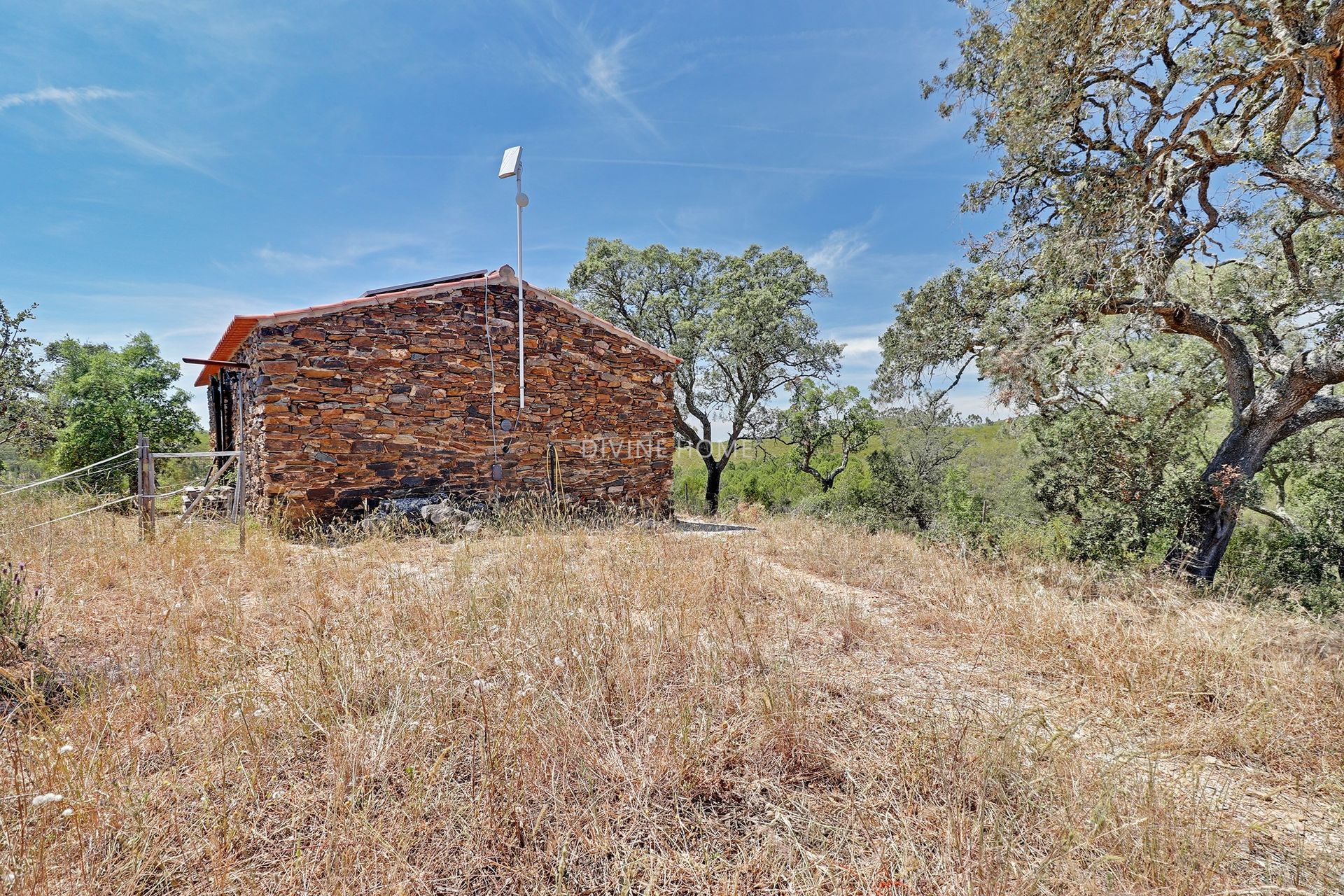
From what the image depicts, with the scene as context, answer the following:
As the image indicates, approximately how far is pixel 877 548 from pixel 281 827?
7.01 metres

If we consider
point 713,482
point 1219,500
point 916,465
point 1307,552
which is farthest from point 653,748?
point 713,482

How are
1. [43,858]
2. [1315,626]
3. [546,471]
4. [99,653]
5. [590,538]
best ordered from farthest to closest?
1. [546,471]
2. [590,538]
3. [1315,626]
4. [99,653]
5. [43,858]

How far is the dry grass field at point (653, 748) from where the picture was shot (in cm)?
168

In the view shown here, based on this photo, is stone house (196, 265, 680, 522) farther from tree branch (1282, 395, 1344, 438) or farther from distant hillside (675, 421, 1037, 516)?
tree branch (1282, 395, 1344, 438)

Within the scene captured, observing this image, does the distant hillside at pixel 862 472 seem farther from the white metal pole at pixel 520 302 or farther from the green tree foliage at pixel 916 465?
the white metal pole at pixel 520 302

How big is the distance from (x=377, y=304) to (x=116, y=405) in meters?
13.8

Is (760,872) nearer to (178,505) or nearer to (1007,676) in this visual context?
(1007,676)

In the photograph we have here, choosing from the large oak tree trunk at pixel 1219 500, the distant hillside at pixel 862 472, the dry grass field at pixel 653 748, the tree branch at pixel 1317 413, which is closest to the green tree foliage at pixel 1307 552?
the large oak tree trunk at pixel 1219 500

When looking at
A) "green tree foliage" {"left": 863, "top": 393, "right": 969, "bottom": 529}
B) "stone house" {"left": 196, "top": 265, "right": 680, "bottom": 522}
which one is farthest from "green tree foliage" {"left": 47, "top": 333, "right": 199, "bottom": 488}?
"green tree foliage" {"left": 863, "top": 393, "right": 969, "bottom": 529}

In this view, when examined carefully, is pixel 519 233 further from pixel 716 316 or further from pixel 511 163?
pixel 716 316

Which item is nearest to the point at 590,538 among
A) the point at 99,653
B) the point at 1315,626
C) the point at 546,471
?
the point at 546,471

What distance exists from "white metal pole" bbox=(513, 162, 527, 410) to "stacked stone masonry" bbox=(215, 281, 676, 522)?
154 millimetres

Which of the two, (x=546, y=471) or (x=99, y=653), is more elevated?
(x=546, y=471)

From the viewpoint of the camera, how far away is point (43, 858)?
145cm
